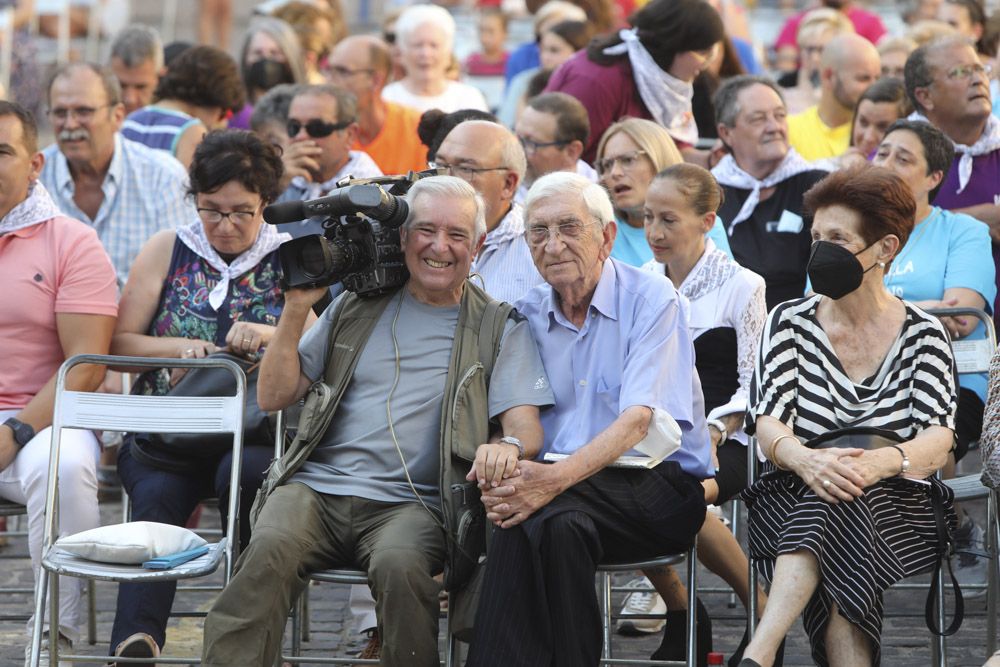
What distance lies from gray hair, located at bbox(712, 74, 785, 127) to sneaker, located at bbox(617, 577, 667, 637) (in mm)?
2182

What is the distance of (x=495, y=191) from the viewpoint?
229 inches

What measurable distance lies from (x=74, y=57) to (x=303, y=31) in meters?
4.95

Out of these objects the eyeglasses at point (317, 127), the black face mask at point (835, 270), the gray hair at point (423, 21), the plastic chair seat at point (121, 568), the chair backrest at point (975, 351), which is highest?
the gray hair at point (423, 21)

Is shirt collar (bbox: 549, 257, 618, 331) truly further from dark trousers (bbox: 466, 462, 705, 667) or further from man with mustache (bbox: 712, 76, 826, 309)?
man with mustache (bbox: 712, 76, 826, 309)

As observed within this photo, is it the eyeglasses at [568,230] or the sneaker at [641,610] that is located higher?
the eyeglasses at [568,230]

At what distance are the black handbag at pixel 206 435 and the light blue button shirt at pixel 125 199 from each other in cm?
177

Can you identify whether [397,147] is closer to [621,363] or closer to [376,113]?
[376,113]

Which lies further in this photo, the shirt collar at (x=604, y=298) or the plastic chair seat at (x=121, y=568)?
the shirt collar at (x=604, y=298)

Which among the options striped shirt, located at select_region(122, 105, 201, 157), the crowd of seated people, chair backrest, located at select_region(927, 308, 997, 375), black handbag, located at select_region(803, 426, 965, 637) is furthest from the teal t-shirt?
striped shirt, located at select_region(122, 105, 201, 157)

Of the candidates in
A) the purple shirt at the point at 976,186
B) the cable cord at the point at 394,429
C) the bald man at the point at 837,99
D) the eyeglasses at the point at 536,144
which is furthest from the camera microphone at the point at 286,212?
the bald man at the point at 837,99

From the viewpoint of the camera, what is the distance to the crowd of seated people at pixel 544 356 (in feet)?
14.8

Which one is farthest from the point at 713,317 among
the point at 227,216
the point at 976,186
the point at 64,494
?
the point at 64,494

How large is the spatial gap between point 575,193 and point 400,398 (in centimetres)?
87

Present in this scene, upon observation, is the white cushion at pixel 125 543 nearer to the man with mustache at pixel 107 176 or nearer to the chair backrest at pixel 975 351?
the man with mustache at pixel 107 176
